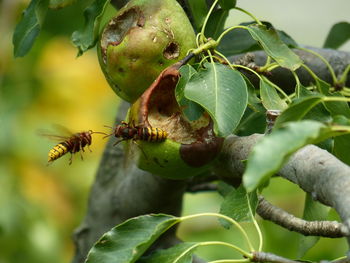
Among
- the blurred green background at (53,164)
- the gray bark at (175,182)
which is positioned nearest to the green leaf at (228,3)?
the gray bark at (175,182)

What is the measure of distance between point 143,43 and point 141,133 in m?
0.16

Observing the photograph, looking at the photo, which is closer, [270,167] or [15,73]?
[270,167]

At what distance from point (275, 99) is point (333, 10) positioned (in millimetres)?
5000


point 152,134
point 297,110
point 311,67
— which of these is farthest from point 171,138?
point 311,67

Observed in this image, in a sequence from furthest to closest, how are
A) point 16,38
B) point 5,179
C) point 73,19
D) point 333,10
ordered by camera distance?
point 333,10 → point 73,19 → point 5,179 → point 16,38

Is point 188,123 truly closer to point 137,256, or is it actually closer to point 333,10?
point 137,256

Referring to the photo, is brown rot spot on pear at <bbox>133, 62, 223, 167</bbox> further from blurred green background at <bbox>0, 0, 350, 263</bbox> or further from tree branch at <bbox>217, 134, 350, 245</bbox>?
blurred green background at <bbox>0, 0, 350, 263</bbox>

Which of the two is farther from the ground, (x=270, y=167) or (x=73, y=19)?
(x=270, y=167)

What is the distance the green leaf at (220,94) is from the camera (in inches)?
45.2

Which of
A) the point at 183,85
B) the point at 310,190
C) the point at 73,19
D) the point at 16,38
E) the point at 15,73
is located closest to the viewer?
the point at 310,190

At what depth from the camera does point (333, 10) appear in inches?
238

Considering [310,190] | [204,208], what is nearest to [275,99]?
[310,190]

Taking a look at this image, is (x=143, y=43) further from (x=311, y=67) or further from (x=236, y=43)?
(x=311, y=67)

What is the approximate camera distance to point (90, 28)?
1.40m
